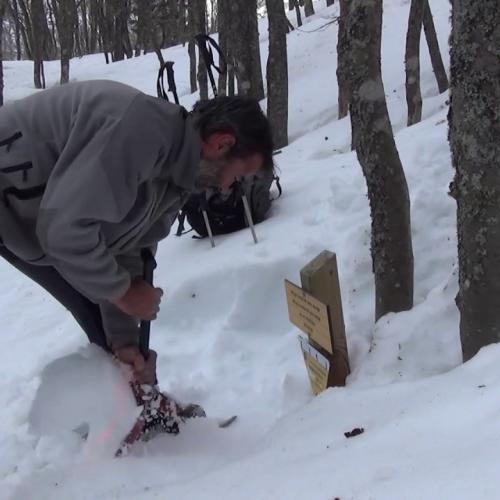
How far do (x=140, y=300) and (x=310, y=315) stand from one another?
79 cm

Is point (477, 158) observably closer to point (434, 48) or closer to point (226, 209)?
point (226, 209)

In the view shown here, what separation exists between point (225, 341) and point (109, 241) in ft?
5.08

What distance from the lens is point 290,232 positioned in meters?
4.50

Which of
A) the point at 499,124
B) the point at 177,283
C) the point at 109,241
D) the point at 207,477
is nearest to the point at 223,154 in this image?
the point at 109,241

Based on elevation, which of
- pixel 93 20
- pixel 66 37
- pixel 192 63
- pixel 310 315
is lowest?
pixel 192 63

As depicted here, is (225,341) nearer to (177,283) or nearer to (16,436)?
(177,283)

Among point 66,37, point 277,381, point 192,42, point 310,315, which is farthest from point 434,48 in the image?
point 66,37

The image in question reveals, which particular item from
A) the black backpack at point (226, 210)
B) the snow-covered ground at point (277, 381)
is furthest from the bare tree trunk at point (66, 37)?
the black backpack at point (226, 210)

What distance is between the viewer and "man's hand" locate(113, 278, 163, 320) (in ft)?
7.34

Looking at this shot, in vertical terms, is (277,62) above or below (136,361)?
above

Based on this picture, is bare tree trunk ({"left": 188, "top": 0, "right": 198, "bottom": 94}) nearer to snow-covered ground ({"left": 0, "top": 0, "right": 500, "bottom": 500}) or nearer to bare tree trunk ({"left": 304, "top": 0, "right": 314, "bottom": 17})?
snow-covered ground ({"left": 0, "top": 0, "right": 500, "bottom": 500})

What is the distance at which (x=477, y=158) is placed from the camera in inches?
86.4

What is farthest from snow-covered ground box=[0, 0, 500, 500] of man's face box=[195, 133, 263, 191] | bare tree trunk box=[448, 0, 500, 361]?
man's face box=[195, 133, 263, 191]

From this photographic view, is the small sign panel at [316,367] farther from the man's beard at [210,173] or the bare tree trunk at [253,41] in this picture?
the bare tree trunk at [253,41]
